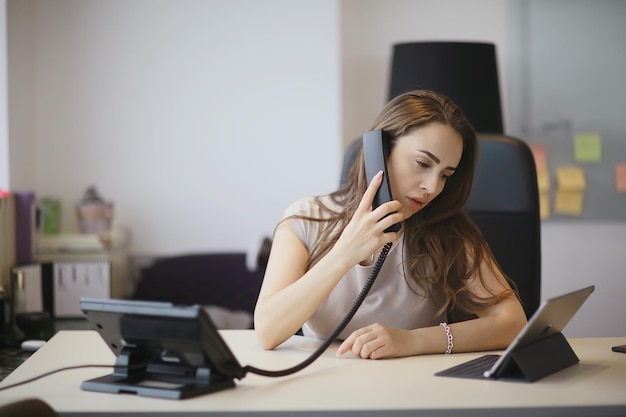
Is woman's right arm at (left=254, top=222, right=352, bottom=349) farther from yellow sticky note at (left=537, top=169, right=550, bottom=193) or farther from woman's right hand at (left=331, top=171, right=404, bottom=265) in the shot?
yellow sticky note at (left=537, top=169, right=550, bottom=193)

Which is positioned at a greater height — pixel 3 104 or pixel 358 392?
pixel 3 104

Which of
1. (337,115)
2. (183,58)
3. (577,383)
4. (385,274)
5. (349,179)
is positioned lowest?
(577,383)

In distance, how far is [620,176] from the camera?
380 cm

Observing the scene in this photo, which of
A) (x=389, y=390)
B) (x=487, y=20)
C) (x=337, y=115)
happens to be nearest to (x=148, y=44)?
(x=337, y=115)

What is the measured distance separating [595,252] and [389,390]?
2696 millimetres

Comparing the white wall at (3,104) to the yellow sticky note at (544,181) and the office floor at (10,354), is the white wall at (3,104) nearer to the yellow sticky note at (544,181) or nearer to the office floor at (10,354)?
the office floor at (10,354)

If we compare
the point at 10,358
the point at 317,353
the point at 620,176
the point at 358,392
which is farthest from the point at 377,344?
the point at 620,176

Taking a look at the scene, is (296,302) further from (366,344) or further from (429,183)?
(429,183)

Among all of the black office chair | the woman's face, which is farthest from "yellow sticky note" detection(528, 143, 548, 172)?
the woman's face

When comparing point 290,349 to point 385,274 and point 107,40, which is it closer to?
point 385,274

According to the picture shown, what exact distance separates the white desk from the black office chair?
58 cm

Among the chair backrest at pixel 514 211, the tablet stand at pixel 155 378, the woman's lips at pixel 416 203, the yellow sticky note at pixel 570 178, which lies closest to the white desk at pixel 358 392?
the tablet stand at pixel 155 378

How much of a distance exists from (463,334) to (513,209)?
2.01 ft

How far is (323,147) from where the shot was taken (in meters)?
3.72
